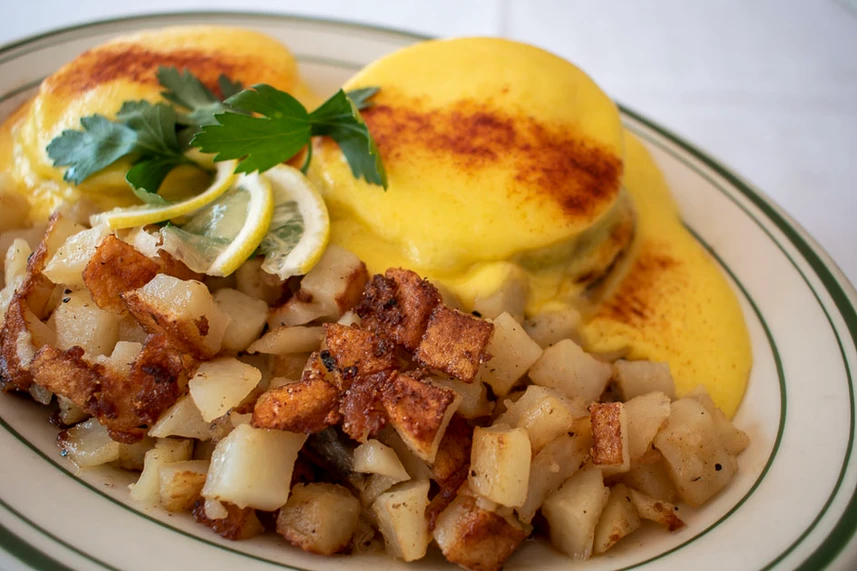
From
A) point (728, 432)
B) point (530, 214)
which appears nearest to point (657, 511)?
point (728, 432)

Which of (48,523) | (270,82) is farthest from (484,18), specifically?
(48,523)

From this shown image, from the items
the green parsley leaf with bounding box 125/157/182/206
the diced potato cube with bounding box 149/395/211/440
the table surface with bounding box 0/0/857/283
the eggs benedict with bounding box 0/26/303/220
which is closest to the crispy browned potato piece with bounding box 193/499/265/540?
the diced potato cube with bounding box 149/395/211/440

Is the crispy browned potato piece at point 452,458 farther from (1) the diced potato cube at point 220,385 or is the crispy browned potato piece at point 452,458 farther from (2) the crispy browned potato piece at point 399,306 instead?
(1) the diced potato cube at point 220,385

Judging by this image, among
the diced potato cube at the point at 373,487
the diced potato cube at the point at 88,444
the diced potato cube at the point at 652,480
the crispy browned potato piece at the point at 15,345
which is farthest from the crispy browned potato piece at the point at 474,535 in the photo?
the crispy browned potato piece at the point at 15,345

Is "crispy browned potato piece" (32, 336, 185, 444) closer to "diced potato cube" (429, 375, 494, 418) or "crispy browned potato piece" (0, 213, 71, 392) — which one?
"crispy browned potato piece" (0, 213, 71, 392)

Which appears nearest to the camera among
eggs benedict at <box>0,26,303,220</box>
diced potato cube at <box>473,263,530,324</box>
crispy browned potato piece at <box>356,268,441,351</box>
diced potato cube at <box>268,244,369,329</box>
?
crispy browned potato piece at <box>356,268,441,351</box>

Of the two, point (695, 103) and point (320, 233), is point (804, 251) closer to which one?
point (320, 233)
